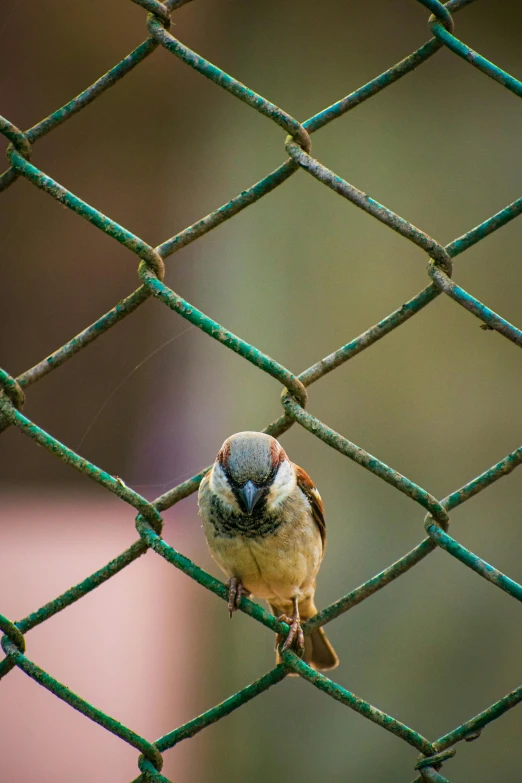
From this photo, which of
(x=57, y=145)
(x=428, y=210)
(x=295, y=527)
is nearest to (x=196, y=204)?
(x=57, y=145)

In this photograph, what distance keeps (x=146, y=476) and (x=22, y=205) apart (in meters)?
0.91

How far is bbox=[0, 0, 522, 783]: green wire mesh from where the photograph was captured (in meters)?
0.77

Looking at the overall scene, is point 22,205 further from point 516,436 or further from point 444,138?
point 516,436

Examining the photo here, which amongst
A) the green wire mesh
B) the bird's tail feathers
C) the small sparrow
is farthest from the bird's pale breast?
the green wire mesh

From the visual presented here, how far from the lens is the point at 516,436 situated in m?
2.49

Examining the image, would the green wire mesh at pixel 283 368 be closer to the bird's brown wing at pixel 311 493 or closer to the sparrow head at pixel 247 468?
the sparrow head at pixel 247 468

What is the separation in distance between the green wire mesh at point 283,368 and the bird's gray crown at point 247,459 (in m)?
0.38

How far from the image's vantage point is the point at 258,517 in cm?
125

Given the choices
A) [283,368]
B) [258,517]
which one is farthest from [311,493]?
[283,368]

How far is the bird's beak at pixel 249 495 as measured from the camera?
1.19 m

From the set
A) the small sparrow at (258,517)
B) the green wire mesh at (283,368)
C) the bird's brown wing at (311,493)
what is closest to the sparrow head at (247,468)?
the small sparrow at (258,517)

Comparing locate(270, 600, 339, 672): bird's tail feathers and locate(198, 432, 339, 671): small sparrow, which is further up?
locate(198, 432, 339, 671): small sparrow

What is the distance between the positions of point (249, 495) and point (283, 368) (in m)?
0.45

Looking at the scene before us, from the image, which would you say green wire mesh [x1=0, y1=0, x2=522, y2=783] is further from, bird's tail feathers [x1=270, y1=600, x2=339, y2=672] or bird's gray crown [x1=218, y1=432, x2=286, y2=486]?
bird's tail feathers [x1=270, y1=600, x2=339, y2=672]
